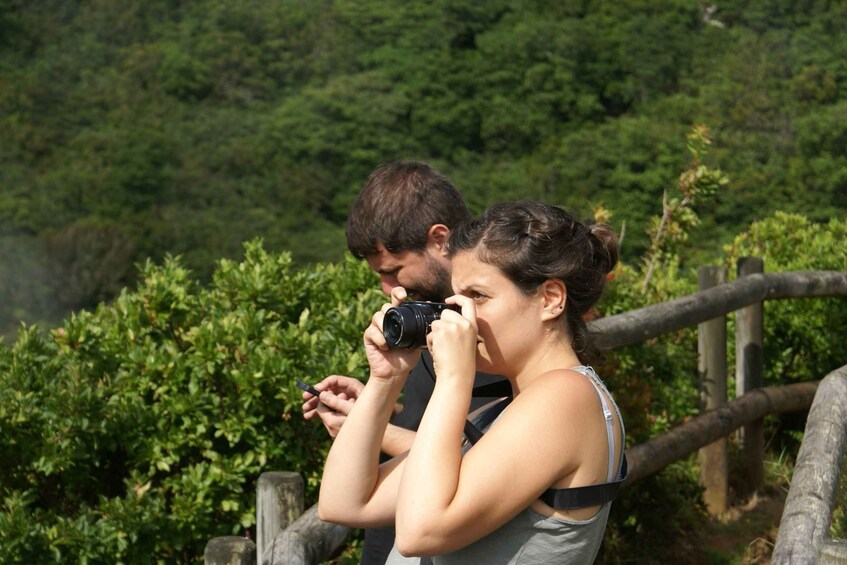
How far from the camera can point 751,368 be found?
17.5 ft

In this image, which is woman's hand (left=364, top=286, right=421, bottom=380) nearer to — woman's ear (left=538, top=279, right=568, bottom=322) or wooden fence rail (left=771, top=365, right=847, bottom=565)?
woman's ear (left=538, top=279, right=568, bottom=322)

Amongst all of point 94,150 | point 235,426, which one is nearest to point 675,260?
point 235,426

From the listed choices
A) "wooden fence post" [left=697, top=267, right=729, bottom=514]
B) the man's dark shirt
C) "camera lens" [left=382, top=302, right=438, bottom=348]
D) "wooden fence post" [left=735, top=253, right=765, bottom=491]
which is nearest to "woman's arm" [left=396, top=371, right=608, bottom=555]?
"camera lens" [left=382, top=302, right=438, bottom=348]

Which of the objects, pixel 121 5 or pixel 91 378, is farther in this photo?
pixel 121 5

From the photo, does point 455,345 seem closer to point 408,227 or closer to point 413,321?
point 413,321

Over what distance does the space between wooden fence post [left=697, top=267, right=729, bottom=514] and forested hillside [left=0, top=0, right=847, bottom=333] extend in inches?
610

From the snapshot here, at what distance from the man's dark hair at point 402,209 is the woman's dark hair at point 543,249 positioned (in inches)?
22.2

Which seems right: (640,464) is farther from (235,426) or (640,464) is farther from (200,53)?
(200,53)

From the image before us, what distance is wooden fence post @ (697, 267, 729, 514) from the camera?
5.00 m

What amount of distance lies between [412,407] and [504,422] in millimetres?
667

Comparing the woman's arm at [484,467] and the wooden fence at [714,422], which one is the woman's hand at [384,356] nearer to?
the woman's arm at [484,467]

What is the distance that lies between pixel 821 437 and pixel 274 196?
2794cm

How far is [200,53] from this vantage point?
1266 inches

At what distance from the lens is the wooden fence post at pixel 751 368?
5293 millimetres
